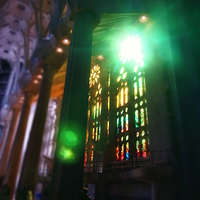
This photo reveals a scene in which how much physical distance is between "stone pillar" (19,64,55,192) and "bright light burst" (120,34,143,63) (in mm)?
Result: 5227

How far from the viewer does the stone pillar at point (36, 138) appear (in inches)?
399

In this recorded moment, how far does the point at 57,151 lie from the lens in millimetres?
5363

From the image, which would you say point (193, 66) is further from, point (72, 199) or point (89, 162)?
point (89, 162)

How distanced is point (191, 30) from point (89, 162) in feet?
22.1

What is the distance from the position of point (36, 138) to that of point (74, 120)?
6.11 metres

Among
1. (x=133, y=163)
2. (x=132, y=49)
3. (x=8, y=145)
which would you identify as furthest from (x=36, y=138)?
(x=8, y=145)

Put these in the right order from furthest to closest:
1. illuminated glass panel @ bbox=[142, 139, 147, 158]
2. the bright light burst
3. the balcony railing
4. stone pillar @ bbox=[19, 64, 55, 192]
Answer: stone pillar @ bbox=[19, 64, 55, 192], the bright light burst, illuminated glass panel @ bbox=[142, 139, 147, 158], the balcony railing

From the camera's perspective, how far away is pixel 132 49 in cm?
959

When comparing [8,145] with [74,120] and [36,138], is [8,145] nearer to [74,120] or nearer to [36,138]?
[36,138]

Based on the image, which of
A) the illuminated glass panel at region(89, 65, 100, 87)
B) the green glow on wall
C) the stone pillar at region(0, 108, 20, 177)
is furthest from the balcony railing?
the stone pillar at region(0, 108, 20, 177)

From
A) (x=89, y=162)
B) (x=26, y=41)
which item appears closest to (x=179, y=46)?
(x=89, y=162)

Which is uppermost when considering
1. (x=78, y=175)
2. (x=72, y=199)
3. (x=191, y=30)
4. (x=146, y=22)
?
(x=146, y=22)

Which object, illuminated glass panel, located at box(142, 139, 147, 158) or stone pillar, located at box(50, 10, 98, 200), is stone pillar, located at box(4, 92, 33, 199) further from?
illuminated glass panel, located at box(142, 139, 147, 158)

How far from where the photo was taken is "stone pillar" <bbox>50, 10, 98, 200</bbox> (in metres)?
4.95
